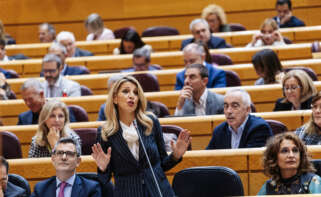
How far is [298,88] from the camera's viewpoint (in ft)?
8.41

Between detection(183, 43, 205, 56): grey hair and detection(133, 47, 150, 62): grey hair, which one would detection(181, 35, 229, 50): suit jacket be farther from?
detection(183, 43, 205, 56): grey hair

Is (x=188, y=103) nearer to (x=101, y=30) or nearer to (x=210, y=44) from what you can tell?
(x=210, y=44)

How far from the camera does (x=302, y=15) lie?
15.5 feet

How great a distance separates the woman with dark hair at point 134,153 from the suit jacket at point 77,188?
122 millimetres

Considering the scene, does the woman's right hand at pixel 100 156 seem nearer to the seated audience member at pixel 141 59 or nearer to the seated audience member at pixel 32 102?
the seated audience member at pixel 32 102

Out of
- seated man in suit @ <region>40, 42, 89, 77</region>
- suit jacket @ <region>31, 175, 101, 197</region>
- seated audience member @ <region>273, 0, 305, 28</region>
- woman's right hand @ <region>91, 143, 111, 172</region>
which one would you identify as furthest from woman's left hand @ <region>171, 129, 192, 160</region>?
seated audience member @ <region>273, 0, 305, 28</region>

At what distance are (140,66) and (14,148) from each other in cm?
114

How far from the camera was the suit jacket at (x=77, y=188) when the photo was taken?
1924mm

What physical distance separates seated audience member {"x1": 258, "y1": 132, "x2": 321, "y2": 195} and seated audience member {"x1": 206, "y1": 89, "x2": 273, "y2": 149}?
348mm

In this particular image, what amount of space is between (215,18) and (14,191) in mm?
2570

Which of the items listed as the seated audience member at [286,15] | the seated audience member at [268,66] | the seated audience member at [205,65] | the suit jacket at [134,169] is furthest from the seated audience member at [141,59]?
the suit jacket at [134,169]

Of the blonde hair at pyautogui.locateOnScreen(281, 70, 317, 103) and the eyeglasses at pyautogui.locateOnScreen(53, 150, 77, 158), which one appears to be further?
the blonde hair at pyautogui.locateOnScreen(281, 70, 317, 103)

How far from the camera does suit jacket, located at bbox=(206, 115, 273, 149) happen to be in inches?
88.2

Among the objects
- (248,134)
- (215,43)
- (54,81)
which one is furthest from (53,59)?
(248,134)
